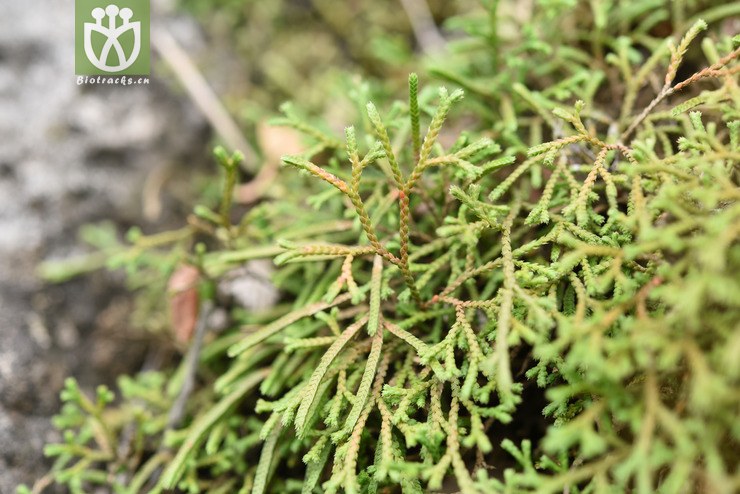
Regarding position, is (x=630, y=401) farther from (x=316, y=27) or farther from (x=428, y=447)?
(x=316, y=27)

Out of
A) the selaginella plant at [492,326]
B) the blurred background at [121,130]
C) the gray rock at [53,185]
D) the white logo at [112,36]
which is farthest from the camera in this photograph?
the white logo at [112,36]

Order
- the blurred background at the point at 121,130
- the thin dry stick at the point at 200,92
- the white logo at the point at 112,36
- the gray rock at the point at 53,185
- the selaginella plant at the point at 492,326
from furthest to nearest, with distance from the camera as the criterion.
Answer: the thin dry stick at the point at 200,92 < the white logo at the point at 112,36 < the blurred background at the point at 121,130 < the gray rock at the point at 53,185 < the selaginella plant at the point at 492,326

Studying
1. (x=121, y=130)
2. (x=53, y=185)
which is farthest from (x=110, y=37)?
(x=53, y=185)

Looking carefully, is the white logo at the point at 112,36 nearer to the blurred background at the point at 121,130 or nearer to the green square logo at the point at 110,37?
the green square logo at the point at 110,37

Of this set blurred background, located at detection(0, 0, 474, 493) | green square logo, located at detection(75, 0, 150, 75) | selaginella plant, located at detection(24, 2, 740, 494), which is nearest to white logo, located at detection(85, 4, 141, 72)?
green square logo, located at detection(75, 0, 150, 75)

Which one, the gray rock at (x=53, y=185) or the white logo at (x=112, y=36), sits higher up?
the white logo at (x=112, y=36)

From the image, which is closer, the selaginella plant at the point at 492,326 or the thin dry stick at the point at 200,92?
the selaginella plant at the point at 492,326

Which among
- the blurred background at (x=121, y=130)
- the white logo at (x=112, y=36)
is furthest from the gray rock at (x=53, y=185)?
the white logo at (x=112, y=36)
